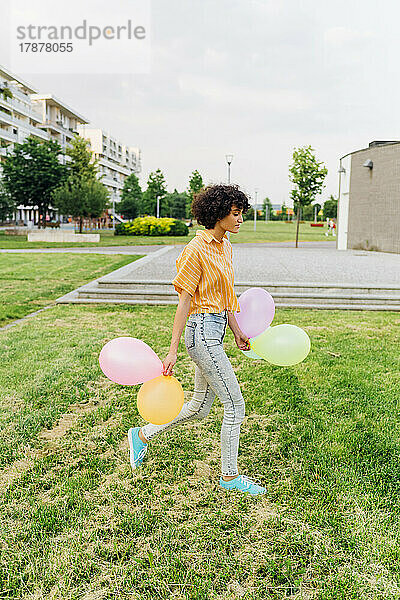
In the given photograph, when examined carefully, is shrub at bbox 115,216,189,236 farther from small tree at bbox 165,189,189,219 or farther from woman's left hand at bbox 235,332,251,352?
small tree at bbox 165,189,189,219

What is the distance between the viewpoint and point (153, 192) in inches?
2574

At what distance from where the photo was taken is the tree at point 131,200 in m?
74.2

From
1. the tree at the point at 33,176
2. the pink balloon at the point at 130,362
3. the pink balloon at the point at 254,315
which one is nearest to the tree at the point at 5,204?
the tree at the point at 33,176

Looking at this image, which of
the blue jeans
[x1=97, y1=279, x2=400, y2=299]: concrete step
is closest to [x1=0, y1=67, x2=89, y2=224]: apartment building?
[x1=97, y1=279, x2=400, y2=299]: concrete step

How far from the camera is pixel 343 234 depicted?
99.9ft

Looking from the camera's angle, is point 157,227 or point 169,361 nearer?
point 169,361

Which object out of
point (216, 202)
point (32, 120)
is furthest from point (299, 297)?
point (32, 120)

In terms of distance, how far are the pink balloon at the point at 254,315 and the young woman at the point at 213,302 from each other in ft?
1.25

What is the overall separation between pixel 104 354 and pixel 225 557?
1.32 meters

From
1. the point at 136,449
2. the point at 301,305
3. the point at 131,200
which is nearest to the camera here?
the point at 136,449

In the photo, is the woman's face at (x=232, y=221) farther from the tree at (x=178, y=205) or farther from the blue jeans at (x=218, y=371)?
the tree at (x=178, y=205)

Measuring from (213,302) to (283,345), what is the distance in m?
0.77

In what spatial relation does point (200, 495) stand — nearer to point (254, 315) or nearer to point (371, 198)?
point (254, 315)

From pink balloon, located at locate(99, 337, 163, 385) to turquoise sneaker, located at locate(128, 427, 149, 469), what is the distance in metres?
0.58
